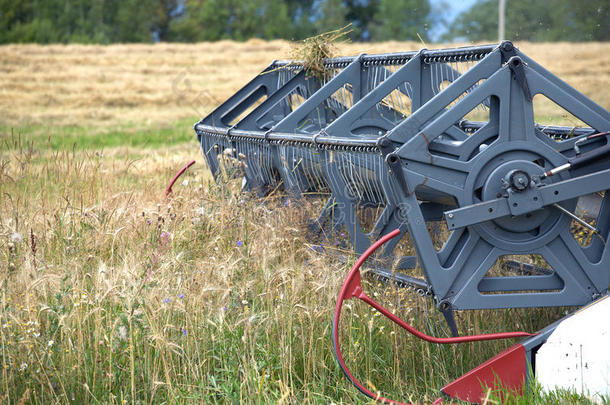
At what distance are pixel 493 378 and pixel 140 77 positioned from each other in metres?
27.8

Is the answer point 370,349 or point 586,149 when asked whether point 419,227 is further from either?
point 586,149

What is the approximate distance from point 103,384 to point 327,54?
391 cm

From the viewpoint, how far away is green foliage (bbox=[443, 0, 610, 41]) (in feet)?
88.5

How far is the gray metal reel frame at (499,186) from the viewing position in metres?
3.81

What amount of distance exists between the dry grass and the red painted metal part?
15.0 meters

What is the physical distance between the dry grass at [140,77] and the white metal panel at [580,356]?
15.1 metres

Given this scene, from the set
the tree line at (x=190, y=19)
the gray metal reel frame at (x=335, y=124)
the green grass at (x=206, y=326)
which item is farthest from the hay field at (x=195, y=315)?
the tree line at (x=190, y=19)

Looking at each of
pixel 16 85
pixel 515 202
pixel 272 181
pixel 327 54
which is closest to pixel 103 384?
pixel 515 202

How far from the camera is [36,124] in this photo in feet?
62.4

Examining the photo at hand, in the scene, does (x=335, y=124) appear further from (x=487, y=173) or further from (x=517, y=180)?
(x=517, y=180)

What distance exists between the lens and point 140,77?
1173 inches

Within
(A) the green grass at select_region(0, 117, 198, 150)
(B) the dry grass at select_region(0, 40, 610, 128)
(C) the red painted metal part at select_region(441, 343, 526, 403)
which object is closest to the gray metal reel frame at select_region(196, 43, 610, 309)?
(C) the red painted metal part at select_region(441, 343, 526, 403)

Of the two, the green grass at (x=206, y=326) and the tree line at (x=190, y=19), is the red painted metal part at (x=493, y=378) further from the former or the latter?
the tree line at (x=190, y=19)

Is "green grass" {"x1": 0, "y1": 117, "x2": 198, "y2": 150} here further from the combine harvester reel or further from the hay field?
the combine harvester reel
